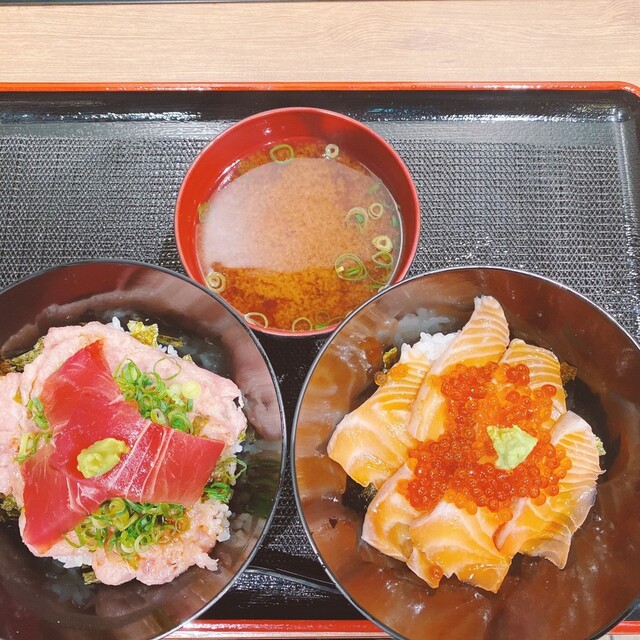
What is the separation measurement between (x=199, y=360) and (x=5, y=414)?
527 millimetres

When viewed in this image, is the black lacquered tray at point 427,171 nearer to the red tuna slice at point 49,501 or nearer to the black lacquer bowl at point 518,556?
the black lacquer bowl at point 518,556

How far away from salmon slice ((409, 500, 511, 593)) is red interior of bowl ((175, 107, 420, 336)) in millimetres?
675

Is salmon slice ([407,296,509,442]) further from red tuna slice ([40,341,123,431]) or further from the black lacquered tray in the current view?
red tuna slice ([40,341,123,431])

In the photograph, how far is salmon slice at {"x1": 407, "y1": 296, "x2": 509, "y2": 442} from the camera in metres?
1.57

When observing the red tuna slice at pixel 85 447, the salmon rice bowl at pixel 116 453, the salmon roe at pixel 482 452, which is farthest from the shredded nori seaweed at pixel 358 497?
the red tuna slice at pixel 85 447

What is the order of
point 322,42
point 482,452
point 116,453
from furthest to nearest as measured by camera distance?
point 322,42, point 482,452, point 116,453

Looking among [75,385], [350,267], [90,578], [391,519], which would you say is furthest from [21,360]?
[391,519]

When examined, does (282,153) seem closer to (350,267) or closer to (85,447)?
(350,267)

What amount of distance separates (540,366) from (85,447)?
3.84 ft

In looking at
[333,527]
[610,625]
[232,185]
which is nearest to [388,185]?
[232,185]

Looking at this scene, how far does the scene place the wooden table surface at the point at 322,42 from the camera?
2129 mm

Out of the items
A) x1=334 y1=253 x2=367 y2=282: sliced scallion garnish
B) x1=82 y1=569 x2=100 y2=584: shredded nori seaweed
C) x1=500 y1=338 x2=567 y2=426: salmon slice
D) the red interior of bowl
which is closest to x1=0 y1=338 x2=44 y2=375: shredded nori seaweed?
the red interior of bowl

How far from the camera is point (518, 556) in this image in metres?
1.63

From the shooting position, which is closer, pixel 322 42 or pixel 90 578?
pixel 90 578
